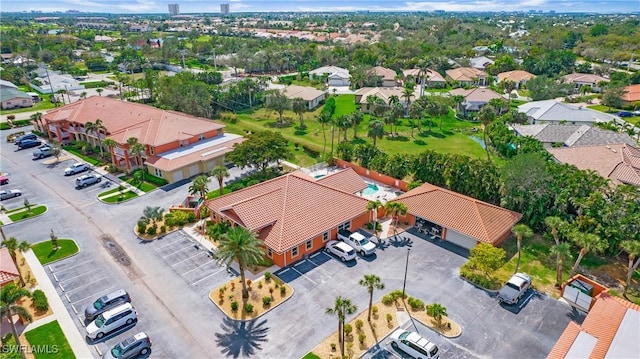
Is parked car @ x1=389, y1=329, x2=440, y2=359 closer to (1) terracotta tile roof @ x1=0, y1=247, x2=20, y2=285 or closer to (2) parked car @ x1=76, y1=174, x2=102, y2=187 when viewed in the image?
(1) terracotta tile roof @ x1=0, y1=247, x2=20, y2=285

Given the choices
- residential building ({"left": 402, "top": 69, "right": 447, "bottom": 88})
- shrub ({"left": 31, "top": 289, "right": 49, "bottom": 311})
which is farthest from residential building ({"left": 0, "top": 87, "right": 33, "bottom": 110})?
residential building ({"left": 402, "top": 69, "right": 447, "bottom": 88})

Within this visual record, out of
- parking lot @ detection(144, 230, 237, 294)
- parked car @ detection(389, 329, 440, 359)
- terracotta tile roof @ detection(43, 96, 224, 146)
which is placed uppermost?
terracotta tile roof @ detection(43, 96, 224, 146)

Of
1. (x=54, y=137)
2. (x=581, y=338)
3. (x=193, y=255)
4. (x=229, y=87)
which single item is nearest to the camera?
(x=581, y=338)

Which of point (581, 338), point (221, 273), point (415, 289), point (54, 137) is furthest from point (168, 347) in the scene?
point (54, 137)

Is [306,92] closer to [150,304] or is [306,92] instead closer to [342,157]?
[342,157]

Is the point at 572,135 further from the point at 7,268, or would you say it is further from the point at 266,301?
the point at 7,268

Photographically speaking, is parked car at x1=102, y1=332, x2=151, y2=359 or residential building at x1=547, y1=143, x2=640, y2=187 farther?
residential building at x1=547, y1=143, x2=640, y2=187
